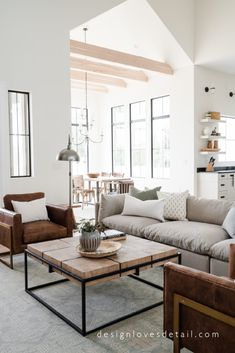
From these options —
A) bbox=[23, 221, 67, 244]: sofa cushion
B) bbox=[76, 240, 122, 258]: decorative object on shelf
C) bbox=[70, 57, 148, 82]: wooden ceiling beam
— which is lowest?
bbox=[23, 221, 67, 244]: sofa cushion

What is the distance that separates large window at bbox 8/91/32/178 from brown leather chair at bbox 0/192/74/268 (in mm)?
637

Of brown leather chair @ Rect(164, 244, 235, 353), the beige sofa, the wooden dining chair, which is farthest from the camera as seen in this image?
the wooden dining chair

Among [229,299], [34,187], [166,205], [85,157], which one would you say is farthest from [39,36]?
[85,157]

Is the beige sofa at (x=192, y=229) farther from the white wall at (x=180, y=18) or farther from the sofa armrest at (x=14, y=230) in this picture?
the white wall at (x=180, y=18)

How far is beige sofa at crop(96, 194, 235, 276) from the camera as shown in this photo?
3.21m

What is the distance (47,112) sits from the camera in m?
5.33

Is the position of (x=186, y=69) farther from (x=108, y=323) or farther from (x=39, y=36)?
(x=108, y=323)

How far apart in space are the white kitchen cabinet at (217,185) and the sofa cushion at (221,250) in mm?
4311

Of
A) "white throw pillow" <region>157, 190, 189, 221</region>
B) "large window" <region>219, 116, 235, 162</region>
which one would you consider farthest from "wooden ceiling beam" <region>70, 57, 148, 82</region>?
"white throw pillow" <region>157, 190, 189, 221</region>

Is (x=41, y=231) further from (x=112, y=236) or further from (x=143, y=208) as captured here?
(x=143, y=208)

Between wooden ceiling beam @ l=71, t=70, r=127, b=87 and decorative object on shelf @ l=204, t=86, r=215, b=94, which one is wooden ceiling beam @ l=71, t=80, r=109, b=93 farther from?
decorative object on shelf @ l=204, t=86, r=215, b=94

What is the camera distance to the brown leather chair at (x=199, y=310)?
166cm

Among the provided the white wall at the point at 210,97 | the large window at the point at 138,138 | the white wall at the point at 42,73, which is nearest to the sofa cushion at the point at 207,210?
the white wall at the point at 42,73

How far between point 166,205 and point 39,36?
3326 millimetres
